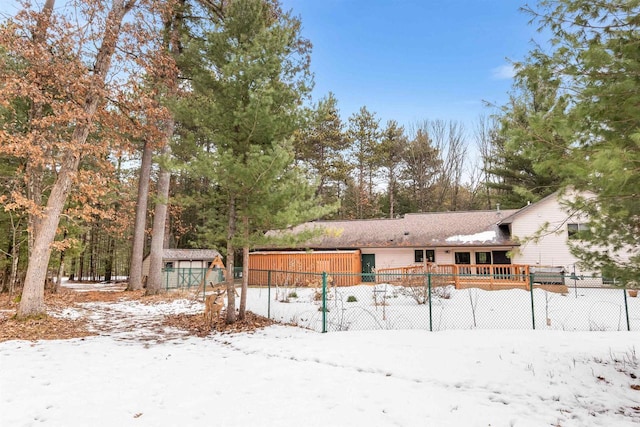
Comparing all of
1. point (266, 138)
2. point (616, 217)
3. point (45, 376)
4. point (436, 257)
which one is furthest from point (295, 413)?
point (436, 257)

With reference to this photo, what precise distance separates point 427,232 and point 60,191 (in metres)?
19.4

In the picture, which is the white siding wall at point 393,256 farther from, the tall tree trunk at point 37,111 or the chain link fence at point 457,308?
the tall tree trunk at point 37,111

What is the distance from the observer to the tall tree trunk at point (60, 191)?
27.9 feet

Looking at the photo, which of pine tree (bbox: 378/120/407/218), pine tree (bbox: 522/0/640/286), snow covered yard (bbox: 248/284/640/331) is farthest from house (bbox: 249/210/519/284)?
pine tree (bbox: 522/0/640/286)

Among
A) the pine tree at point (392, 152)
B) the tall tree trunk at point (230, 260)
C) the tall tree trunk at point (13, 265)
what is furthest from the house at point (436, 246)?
the tall tree trunk at point (13, 265)

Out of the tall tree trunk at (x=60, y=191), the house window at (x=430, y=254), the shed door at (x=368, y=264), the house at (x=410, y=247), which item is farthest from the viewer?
the shed door at (x=368, y=264)

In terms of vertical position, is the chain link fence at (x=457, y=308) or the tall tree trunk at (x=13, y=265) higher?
the tall tree trunk at (x=13, y=265)

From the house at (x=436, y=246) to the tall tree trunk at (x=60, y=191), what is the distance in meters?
12.4

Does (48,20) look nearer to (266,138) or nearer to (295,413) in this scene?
(266,138)

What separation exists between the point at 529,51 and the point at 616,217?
233 cm

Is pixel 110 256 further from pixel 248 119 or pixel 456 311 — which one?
pixel 456 311

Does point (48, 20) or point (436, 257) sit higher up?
point (48, 20)

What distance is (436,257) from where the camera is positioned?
21.6m

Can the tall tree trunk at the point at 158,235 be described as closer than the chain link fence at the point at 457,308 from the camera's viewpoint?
No
